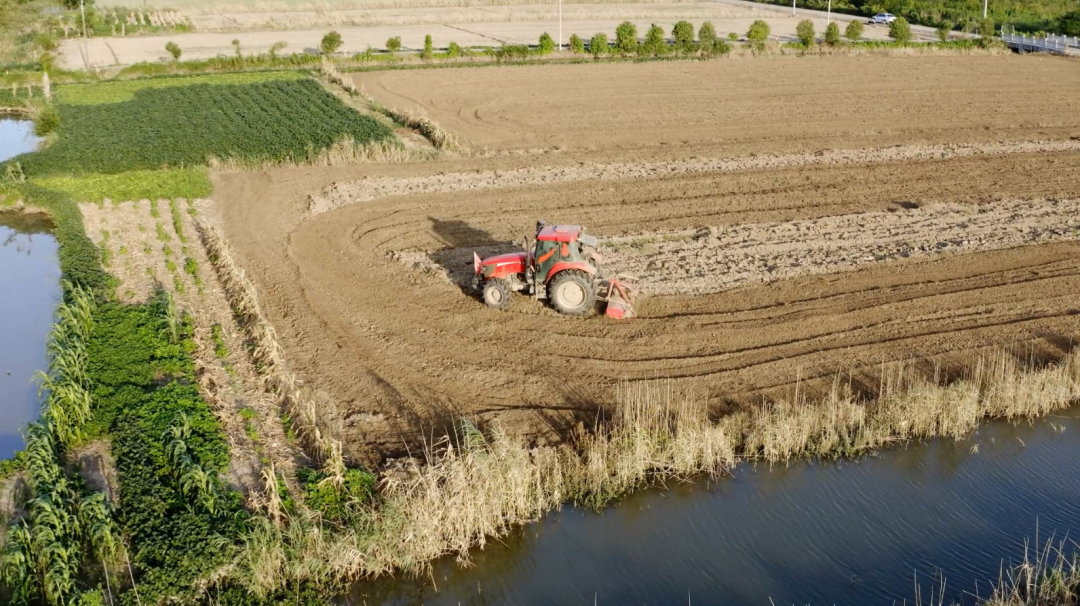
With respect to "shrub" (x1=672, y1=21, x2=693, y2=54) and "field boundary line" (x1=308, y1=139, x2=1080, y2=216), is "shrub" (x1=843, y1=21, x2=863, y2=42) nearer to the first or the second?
"shrub" (x1=672, y1=21, x2=693, y2=54)

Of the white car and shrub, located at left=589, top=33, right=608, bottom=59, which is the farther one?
the white car

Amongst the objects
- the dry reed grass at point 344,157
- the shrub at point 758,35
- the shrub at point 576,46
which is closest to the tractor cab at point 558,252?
the dry reed grass at point 344,157

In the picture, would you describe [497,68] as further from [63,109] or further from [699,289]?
[699,289]

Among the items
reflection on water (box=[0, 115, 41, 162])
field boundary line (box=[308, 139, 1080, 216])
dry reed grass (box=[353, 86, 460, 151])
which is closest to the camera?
field boundary line (box=[308, 139, 1080, 216])

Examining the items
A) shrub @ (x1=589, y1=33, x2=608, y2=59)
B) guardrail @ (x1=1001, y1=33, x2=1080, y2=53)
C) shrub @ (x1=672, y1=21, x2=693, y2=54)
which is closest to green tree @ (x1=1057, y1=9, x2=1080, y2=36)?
guardrail @ (x1=1001, y1=33, x2=1080, y2=53)

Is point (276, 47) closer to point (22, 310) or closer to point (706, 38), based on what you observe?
point (706, 38)

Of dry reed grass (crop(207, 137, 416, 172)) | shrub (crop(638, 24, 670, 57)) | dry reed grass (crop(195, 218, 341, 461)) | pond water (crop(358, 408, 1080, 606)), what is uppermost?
shrub (crop(638, 24, 670, 57))

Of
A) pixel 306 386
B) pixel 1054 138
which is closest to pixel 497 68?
pixel 1054 138
